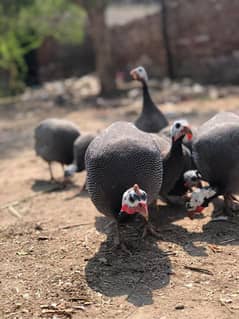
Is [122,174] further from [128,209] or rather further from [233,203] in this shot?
[233,203]

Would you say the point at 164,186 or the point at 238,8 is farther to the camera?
the point at 238,8

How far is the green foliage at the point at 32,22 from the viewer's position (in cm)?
985

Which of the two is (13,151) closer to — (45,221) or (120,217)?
(45,221)

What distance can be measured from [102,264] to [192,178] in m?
1.16

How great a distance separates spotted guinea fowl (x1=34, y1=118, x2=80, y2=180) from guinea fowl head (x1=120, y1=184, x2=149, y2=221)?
7.78 ft

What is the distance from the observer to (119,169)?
3316 mm

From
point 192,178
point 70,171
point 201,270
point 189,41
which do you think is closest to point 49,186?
point 70,171

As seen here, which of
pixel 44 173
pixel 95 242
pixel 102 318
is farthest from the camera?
pixel 44 173

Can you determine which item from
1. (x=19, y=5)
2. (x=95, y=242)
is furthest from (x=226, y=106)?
(x=95, y=242)

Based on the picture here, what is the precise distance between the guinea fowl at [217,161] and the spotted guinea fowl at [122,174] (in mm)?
404

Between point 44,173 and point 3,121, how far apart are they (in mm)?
3586

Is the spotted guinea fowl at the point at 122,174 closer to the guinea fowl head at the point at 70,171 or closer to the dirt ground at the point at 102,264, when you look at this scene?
the dirt ground at the point at 102,264

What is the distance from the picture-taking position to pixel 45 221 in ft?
13.7

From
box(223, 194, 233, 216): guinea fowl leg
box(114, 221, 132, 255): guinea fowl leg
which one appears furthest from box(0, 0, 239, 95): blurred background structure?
box(114, 221, 132, 255): guinea fowl leg
